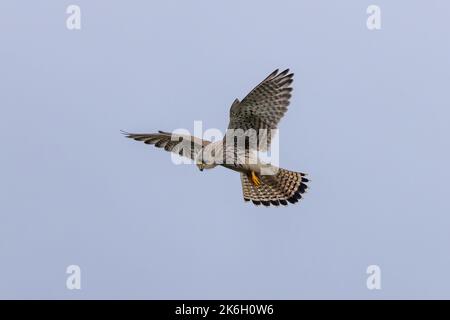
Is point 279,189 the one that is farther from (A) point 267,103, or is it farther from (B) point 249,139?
(A) point 267,103

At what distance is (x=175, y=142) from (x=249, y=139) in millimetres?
1372

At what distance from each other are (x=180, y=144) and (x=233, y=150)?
1086 millimetres

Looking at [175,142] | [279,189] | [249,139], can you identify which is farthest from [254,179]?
[175,142]

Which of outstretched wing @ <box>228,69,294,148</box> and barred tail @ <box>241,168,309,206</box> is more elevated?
outstretched wing @ <box>228,69,294,148</box>

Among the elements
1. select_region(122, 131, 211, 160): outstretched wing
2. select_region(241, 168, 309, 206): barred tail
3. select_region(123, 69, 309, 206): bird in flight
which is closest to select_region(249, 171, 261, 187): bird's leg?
select_region(123, 69, 309, 206): bird in flight

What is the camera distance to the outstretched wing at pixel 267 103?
44.1 ft

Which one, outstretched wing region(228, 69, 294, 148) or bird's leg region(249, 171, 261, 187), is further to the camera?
bird's leg region(249, 171, 261, 187)

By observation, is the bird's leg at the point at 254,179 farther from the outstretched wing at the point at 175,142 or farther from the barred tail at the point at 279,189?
Result: the outstretched wing at the point at 175,142

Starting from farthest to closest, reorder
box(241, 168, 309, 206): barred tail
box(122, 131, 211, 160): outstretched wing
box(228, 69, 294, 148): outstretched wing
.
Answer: box(241, 168, 309, 206): barred tail < box(122, 131, 211, 160): outstretched wing < box(228, 69, 294, 148): outstretched wing

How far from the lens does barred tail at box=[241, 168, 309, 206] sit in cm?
1480

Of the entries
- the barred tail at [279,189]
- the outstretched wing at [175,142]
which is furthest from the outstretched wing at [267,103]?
the barred tail at [279,189]

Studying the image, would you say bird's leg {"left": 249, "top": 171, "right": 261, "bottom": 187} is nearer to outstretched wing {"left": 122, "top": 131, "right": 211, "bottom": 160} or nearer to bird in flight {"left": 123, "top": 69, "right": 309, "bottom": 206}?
bird in flight {"left": 123, "top": 69, "right": 309, "bottom": 206}

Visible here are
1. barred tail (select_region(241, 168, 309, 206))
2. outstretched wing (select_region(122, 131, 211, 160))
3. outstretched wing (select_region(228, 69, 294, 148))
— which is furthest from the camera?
barred tail (select_region(241, 168, 309, 206))
